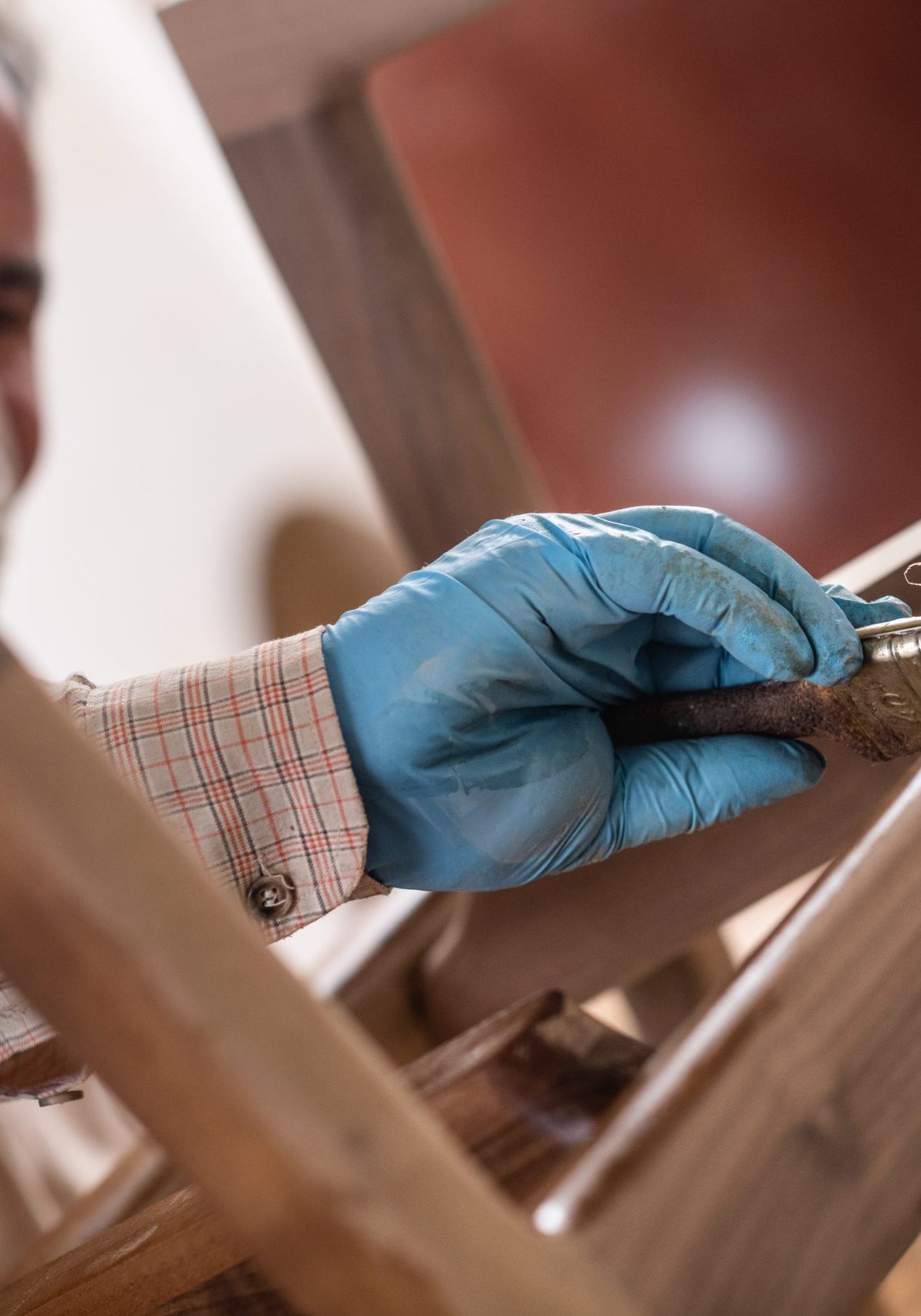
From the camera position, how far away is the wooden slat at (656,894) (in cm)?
91

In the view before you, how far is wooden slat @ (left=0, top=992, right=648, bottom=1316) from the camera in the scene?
0.55 m

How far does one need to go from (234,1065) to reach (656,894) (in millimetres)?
767

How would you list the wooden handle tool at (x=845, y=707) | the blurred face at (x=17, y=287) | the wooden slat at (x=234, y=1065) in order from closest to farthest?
the wooden slat at (x=234, y=1065) → the wooden handle tool at (x=845, y=707) → the blurred face at (x=17, y=287)

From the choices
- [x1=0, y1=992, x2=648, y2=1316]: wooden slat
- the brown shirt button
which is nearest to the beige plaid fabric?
the brown shirt button

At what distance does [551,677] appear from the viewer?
0.76 metres

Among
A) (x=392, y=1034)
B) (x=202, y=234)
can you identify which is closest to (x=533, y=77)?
(x=202, y=234)

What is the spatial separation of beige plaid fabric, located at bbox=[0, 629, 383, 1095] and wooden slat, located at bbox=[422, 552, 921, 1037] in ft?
1.04

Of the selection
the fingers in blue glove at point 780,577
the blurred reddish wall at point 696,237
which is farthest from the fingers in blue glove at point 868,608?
the blurred reddish wall at point 696,237

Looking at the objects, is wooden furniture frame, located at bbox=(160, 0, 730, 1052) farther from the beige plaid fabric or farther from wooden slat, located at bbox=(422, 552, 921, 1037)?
the beige plaid fabric

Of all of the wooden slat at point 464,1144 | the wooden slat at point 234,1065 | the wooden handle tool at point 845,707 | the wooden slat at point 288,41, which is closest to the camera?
the wooden slat at point 234,1065

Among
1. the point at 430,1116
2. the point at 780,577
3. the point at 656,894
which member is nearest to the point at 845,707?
the point at 780,577

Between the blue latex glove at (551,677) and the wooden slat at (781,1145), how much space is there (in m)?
0.41

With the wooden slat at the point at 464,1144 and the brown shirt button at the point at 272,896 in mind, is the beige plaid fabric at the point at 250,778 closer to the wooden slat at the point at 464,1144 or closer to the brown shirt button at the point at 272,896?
the brown shirt button at the point at 272,896

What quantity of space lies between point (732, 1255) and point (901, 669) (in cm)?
46
